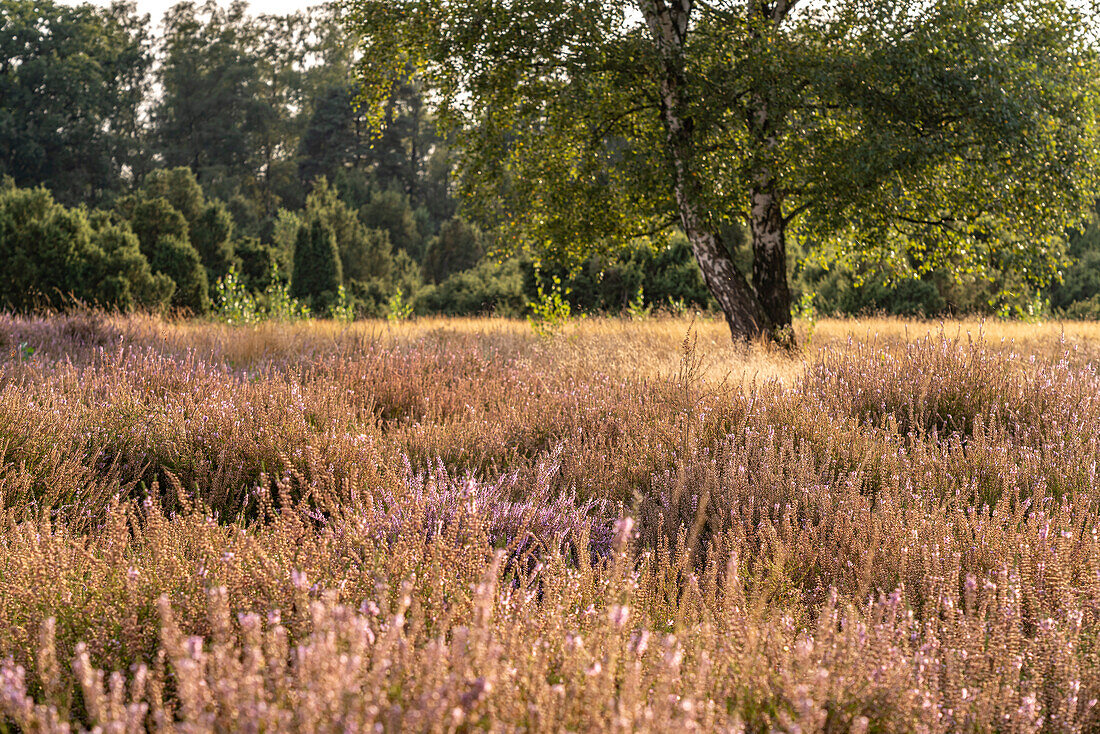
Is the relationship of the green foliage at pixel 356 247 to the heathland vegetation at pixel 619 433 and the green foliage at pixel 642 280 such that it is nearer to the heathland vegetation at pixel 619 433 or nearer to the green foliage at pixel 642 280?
the heathland vegetation at pixel 619 433

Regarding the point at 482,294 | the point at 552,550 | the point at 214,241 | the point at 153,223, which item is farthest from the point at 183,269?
the point at 552,550

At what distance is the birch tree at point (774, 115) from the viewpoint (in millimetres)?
8219

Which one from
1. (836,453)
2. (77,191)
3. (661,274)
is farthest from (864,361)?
(77,191)

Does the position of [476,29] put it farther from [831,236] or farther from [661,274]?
[661,274]

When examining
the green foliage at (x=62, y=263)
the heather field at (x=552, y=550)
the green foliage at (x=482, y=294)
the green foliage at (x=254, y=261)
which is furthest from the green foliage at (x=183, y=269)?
the heather field at (x=552, y=550)

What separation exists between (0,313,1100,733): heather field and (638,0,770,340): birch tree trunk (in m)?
2.87

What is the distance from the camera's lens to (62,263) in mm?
15508

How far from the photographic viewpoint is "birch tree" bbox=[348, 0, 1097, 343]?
822 cm

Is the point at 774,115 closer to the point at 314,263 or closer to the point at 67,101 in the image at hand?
the point at 314,263

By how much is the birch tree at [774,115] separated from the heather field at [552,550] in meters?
3.01

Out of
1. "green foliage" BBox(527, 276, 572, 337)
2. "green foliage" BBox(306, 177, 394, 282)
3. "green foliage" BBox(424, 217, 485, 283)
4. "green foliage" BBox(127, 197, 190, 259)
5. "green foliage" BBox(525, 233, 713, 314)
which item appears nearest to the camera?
"green foliage" BBox(527, 276, 572, 337)

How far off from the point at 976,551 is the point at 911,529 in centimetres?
22

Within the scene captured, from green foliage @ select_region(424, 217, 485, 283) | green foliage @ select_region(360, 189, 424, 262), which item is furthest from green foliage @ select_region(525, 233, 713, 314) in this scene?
green foliage @ select_region(360, 189, 424, 262)

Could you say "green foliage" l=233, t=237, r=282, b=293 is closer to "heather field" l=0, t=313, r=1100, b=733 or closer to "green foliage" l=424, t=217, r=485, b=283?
"green foliage" l=424, t=217, r=485, b=283
